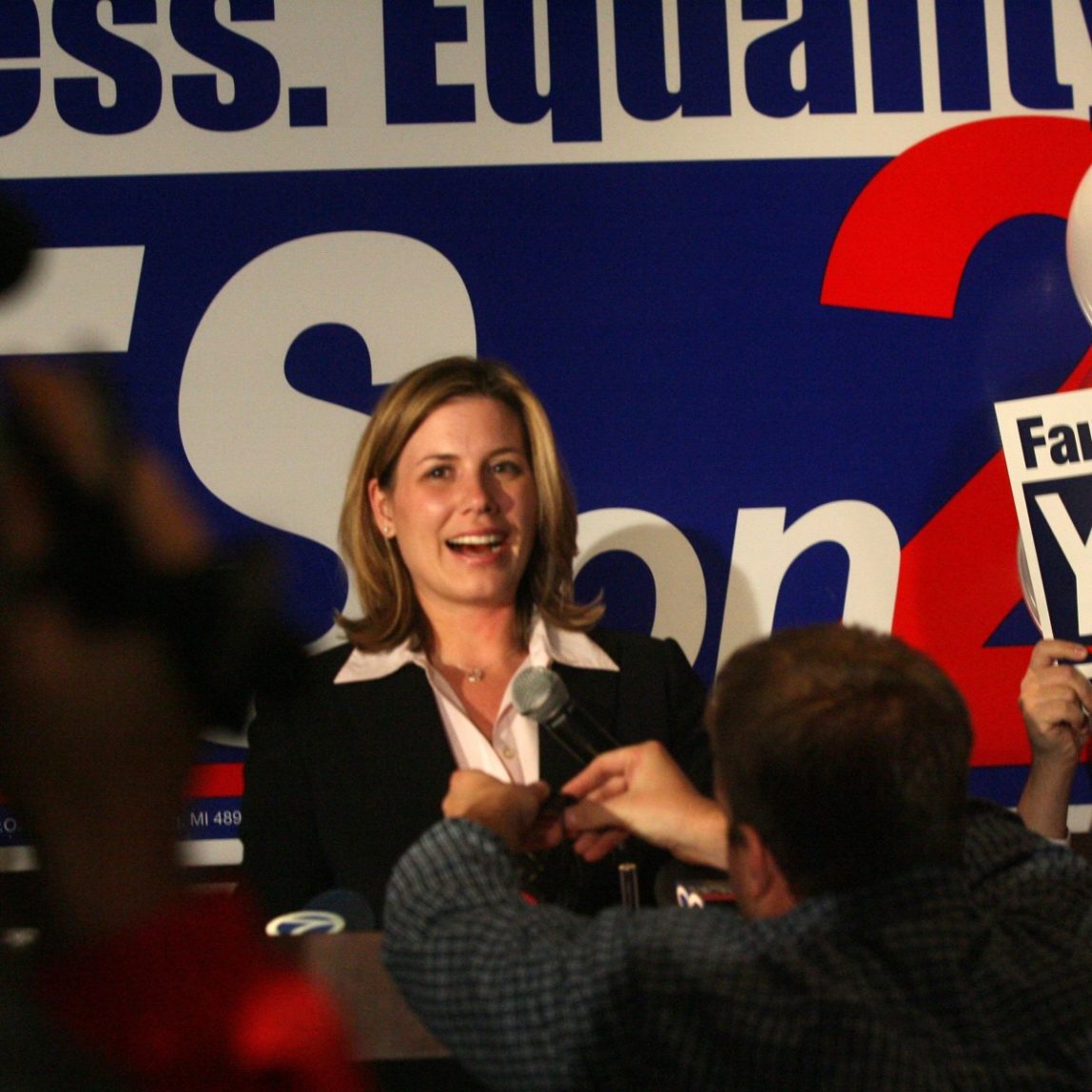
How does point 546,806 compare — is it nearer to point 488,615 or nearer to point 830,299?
point 488,615

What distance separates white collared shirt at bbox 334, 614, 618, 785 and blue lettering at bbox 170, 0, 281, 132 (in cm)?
118

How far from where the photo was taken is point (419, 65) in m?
2.96

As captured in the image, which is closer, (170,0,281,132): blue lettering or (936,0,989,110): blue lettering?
(170,0,281,132): blue lettering

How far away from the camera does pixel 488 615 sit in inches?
101

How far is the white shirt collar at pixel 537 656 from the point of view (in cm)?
247

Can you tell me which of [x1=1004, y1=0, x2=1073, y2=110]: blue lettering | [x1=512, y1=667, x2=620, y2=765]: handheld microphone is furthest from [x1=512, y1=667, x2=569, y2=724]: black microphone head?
[x1=1004, y1=0, x2=1073, y2=110]: blue lettering

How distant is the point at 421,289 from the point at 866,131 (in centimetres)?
100

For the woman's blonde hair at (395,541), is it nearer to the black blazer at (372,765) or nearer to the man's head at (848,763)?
the black blazer at (372,765)

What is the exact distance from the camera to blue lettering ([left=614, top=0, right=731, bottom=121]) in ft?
9.78

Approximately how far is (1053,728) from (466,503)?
1.07 meters

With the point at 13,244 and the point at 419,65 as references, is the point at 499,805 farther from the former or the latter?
the point at 419,65

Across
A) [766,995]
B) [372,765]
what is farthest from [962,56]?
[766,995]

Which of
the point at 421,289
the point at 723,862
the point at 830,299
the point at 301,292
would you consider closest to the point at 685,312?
the point at 830,299

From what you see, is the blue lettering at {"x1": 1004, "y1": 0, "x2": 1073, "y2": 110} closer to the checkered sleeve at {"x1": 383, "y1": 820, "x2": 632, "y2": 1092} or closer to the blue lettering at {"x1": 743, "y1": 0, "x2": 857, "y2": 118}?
the blue lettering at {"x1": 743, "y1": 0, "x2": 857, "y2": 118}
